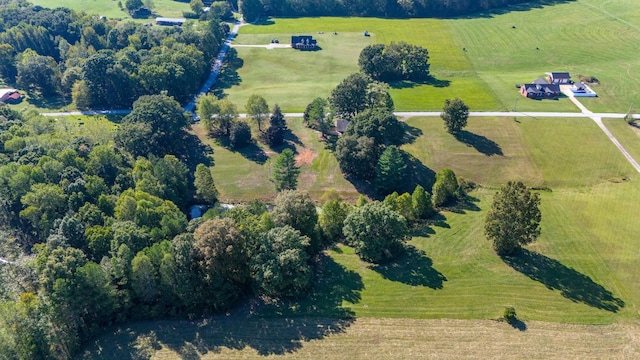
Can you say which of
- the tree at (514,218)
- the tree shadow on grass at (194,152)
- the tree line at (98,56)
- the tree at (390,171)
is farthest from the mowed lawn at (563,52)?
the tree line at (98,56)

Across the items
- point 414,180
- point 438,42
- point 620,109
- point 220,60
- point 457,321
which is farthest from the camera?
point 438,42

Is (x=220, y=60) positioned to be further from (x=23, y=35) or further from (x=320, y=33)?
(x=23, y=35)

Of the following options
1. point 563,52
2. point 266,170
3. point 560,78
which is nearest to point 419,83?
point 560,78

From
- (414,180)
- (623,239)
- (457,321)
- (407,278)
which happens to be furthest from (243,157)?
(623,239)

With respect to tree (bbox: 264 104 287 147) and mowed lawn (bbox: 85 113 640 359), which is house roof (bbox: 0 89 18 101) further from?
mowed lawn (bbox: 85 113 640 359)

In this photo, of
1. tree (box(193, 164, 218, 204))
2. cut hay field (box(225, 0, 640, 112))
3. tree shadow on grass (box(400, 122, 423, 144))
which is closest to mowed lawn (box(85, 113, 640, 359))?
tree shadow on grass (box(400, 122, 423, 144))

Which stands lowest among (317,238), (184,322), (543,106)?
(184,322)

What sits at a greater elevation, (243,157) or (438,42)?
(438,42)
